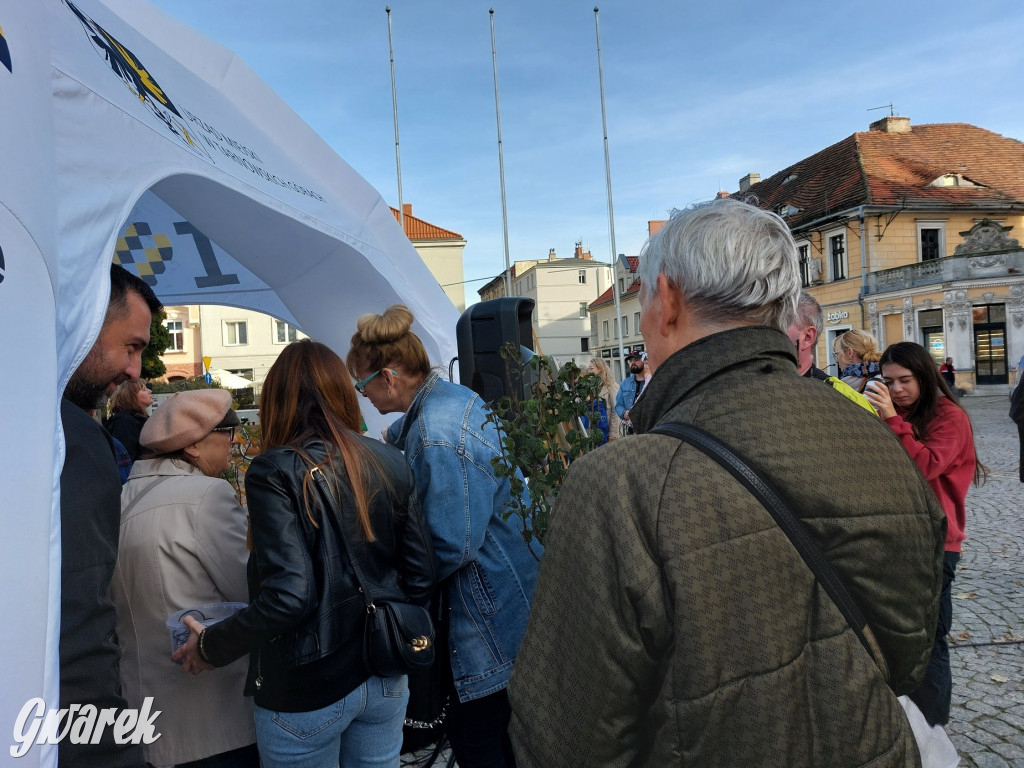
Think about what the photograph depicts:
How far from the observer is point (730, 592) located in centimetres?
100

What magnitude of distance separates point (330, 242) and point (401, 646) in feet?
11.7

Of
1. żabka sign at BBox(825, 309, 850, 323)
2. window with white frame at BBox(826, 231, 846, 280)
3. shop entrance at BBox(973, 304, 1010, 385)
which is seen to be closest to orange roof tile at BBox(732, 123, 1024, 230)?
window with white frame at BBox(826, 231, 846, 280)

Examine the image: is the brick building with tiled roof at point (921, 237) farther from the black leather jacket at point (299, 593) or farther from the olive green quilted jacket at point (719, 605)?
the olive green quilted jacket at point (719, 605)

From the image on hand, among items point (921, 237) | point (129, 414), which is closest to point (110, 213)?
point (129, 414)

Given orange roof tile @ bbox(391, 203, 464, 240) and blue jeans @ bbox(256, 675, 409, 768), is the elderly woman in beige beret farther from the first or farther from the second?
orange roof tile @ bbox(391, 203, 464, 240)

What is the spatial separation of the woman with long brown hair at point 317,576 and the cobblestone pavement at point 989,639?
2636mm

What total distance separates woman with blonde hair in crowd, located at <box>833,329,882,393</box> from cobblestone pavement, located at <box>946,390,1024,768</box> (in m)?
1.65

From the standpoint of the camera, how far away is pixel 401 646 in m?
1.89

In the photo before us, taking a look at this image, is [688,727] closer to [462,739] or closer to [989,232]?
[462,739]

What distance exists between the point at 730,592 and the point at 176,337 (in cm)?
4658

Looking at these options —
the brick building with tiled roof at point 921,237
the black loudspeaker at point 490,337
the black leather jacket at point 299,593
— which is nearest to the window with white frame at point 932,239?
the brick building with tiled roof at point 921,237

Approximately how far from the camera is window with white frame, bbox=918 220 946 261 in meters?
31.9

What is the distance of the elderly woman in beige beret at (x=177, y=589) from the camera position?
1.98m

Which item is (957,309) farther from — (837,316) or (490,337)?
(490,337)
